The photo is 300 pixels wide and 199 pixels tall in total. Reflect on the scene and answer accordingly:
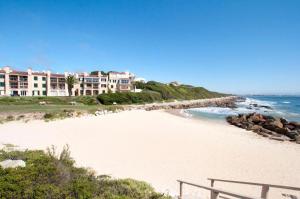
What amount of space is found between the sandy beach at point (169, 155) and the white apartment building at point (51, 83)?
148ft

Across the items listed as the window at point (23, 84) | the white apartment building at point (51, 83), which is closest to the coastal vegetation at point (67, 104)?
the white apartment building at point (51, 83)

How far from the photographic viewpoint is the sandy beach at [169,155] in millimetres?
10391

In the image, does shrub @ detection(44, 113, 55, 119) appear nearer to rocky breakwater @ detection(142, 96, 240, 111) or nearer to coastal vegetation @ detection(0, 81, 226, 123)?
coastal vegetation @ detection(0, 81, 226, 123)

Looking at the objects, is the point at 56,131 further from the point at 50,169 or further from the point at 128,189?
the point at 128,189

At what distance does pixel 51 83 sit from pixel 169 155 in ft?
194

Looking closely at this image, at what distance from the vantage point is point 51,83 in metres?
62.7

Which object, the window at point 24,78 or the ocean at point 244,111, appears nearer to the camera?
the ocean at point 244,111

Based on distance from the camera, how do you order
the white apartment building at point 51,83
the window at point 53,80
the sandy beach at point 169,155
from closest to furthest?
the sandy beach at point 169,155 < the white apartment building at point 51,83 < the window at point 53,80

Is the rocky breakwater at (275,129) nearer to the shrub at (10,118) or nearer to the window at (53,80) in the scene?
the shrub at (10,118)

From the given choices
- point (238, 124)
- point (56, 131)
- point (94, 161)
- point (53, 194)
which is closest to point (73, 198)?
point (53, 194)

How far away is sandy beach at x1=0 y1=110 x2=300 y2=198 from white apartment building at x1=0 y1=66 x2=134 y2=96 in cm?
4524

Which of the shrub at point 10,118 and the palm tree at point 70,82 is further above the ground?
the palm tree at point 70,82

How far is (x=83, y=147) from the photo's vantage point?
14203 mm

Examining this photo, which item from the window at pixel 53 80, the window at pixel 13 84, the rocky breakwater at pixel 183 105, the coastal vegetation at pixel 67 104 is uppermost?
the window at pixel 53 80
